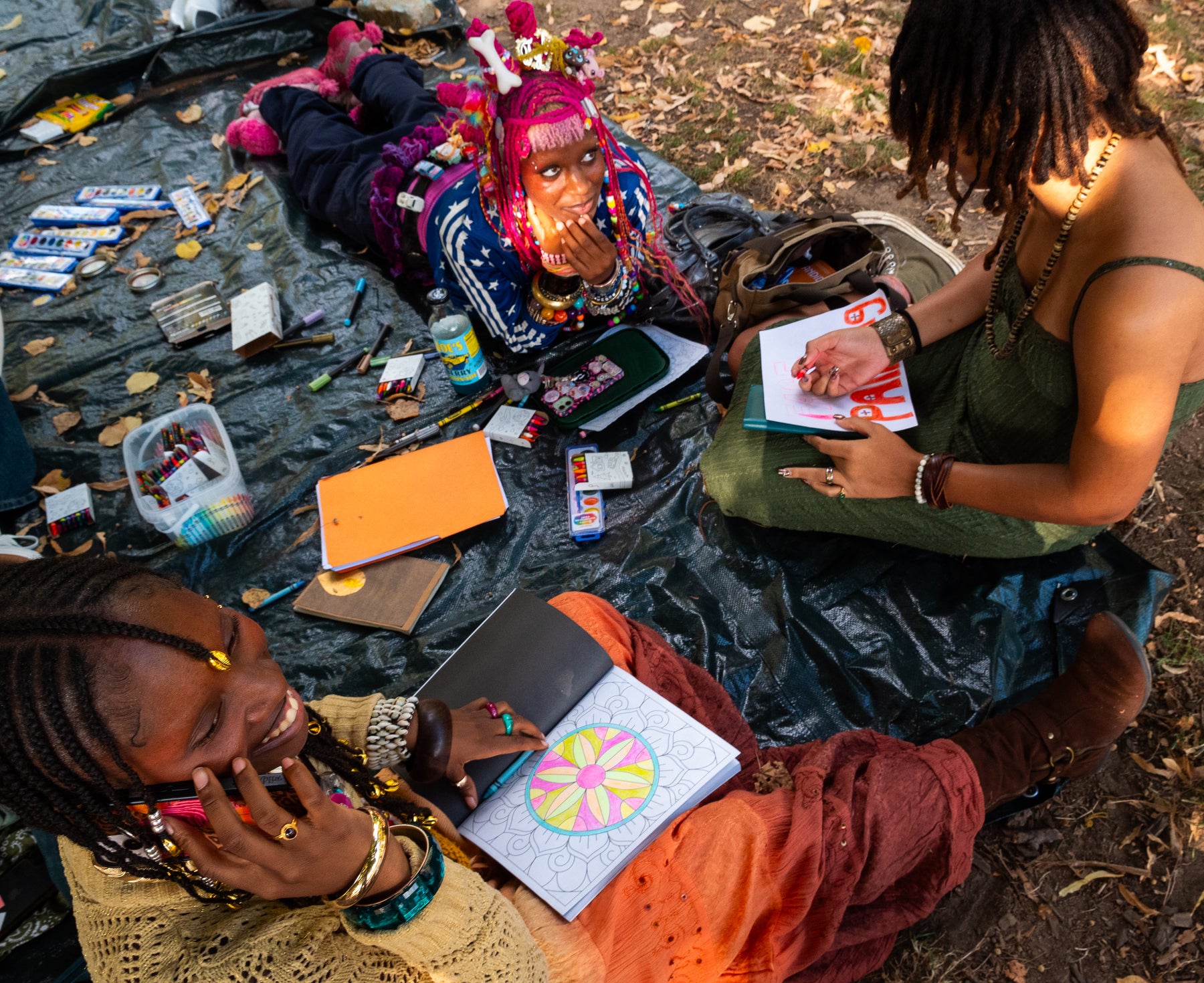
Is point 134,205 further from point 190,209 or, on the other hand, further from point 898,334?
point 898,334

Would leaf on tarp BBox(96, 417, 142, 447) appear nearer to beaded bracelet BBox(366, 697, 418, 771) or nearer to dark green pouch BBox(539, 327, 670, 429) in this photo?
dark green pouch BBox(539, 327, 670, 429)

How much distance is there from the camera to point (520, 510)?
2.97m

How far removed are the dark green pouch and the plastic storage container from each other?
4.07ft

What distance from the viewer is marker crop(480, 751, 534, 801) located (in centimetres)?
180

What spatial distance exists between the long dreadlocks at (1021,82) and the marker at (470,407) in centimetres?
201

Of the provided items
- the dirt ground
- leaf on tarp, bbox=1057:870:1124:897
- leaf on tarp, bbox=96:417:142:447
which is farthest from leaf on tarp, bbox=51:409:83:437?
leaf on tarp, bbox=1057:870:1124:897

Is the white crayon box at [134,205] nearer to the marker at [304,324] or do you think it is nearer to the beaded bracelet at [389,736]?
the marker at [304,324]

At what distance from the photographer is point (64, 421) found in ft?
11.4

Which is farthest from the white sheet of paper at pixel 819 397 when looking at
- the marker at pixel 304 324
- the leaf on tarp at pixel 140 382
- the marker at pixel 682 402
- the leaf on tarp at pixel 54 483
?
the leaf on tarp at pixel 54 483

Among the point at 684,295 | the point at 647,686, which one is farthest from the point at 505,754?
the point at 684,295

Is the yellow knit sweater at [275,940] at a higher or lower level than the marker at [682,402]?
higher

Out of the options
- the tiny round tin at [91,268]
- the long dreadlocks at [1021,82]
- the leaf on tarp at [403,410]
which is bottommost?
the leaf on tarp at [403,410]

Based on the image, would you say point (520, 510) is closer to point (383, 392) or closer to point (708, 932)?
point (383, 392)

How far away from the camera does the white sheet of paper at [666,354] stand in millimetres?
3117
